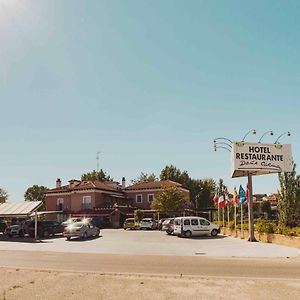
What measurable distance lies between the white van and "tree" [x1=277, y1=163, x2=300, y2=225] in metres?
11.7

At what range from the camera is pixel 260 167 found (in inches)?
1155

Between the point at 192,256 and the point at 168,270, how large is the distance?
5209 millimetres

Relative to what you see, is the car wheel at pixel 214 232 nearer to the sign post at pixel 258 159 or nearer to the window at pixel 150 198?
the sign post at pixel 258 159

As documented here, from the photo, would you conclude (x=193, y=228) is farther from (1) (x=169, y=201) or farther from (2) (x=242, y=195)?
(1) (x=169, y=201)

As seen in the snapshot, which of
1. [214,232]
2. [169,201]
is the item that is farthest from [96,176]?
[214,232]

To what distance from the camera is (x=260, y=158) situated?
96.7ft

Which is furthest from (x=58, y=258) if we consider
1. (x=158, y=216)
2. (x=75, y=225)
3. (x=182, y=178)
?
(x=182, y=178)

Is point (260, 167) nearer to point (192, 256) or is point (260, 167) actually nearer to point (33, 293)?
point (192, 256)

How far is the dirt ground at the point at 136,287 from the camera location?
32.2 ft

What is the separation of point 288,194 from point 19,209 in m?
28.4

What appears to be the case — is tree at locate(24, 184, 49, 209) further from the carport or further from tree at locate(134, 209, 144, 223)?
the carport

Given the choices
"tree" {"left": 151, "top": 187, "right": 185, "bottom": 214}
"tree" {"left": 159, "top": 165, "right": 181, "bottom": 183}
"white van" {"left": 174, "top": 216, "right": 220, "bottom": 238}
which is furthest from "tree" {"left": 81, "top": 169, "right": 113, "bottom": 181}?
"white van" {"left": 174, "top": 216, "right": 220, "bottom": 238}

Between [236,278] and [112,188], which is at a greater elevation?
[112,188]

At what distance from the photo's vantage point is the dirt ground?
9.81 meters
